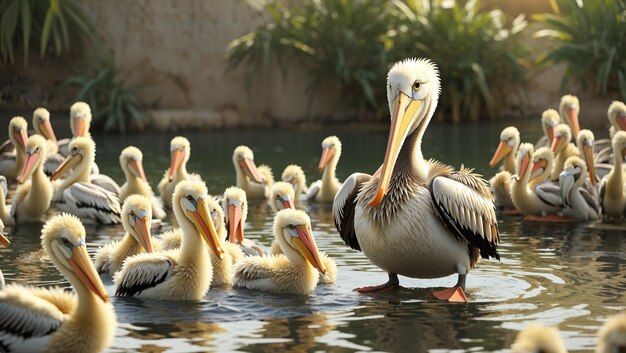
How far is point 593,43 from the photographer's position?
2166 centimetres

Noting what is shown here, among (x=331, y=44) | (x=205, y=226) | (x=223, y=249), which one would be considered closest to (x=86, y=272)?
(x=205, y=226)

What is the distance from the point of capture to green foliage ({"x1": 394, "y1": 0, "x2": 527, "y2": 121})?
2238 cm

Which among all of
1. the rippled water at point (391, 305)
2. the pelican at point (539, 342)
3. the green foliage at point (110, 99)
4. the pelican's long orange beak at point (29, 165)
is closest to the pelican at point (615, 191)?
the rippled water at point (391, 305)

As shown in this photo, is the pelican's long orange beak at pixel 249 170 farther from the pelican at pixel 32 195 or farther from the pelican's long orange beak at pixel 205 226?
the pelican's long orange beak at pixel 205 226

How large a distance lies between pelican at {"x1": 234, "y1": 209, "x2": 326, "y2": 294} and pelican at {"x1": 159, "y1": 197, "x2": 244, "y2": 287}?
0.30m

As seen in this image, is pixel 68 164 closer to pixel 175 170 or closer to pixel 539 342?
pixel 175 170

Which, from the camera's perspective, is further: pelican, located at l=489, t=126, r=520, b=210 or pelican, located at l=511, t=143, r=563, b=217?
pelican, located at l=489, t=126, r=520, b=210

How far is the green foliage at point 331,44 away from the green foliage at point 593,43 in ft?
9.11

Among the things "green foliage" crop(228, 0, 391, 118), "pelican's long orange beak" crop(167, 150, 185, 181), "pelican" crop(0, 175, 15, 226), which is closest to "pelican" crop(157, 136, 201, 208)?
"pelican's long orange beak" crop(167, 150, 185, 181)

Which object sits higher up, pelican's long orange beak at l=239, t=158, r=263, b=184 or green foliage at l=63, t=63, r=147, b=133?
green foliage at l=63, t=63, r=147, b=133

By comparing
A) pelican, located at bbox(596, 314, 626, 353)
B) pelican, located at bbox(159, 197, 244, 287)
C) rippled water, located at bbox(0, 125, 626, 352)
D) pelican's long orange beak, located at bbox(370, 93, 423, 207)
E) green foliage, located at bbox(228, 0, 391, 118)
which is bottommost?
rippled water, located at bbox(0, 125, 626, 352)

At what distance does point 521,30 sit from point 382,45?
8.65 feet

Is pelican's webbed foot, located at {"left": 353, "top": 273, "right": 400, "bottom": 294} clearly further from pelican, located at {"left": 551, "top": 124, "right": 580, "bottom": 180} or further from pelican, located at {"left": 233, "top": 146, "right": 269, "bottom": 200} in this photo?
pelican, located at {"left": 551, "top": 124, "right": 580, "bottom": 180}

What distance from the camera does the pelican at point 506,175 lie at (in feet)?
42.7
